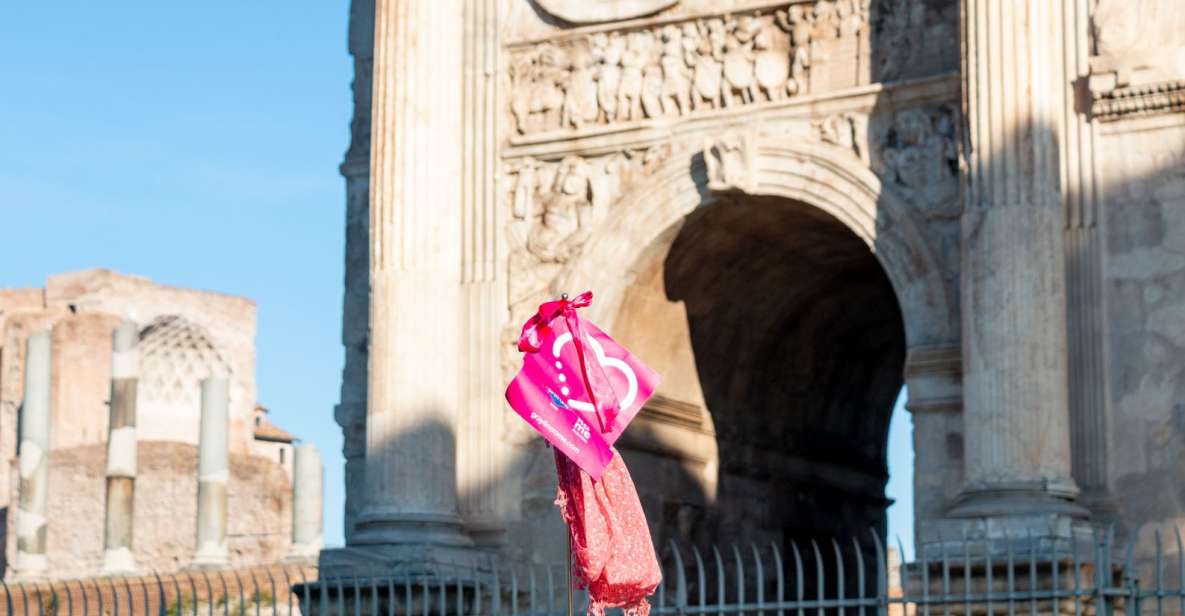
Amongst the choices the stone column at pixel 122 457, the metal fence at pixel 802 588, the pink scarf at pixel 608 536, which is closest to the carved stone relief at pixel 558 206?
the metal fence at pixel 802 588

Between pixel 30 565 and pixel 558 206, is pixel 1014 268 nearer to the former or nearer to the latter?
pixel 558 206

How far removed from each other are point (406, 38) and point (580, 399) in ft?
27.2

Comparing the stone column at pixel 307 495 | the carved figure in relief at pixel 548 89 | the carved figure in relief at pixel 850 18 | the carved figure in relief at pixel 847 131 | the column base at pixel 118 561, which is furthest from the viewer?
the column base at pixel 118 561

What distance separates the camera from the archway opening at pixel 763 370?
703 inches

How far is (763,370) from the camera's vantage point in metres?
19.8

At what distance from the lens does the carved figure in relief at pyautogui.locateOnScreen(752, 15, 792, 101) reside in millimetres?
16984

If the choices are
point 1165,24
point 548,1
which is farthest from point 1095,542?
point 548,1

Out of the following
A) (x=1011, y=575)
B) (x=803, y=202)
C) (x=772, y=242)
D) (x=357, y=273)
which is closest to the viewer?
(x=1011, y=575)

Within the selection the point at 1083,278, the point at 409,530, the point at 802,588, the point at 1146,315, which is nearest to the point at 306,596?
the point at 409,530

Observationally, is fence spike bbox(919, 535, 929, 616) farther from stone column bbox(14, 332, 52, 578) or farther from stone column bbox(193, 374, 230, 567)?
stone column bbox(14, 332, 52, 578)

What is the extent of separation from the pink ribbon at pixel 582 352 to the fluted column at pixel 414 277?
674 cm

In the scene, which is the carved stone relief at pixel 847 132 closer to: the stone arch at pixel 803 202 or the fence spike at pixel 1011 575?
the stone arch at pixel 803 202

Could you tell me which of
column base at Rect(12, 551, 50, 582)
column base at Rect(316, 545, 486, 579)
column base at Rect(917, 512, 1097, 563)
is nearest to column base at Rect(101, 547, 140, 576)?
column base at Rect(12, 551, 50, 582)

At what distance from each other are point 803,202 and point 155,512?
20729 millimetres
